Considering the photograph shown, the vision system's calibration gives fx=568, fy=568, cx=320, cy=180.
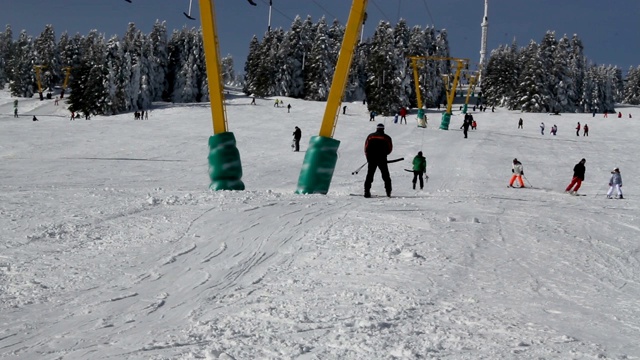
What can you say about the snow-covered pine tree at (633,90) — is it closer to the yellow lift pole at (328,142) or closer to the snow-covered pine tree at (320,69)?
the snow-covered pine tree at (320,69)

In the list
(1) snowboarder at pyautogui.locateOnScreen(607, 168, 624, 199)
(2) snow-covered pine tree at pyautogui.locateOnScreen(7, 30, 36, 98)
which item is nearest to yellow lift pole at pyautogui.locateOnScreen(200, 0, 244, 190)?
(1) snowboarder at pyautogui.locateOnScreen(607, 168, 624, 199)

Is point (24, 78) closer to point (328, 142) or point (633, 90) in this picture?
point (328, 142)

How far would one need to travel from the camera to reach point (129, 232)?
292 inches

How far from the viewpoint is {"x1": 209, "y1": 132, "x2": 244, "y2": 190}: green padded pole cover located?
555 inches

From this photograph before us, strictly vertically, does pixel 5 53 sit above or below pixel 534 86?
above

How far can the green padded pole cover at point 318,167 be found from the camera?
14117 millimetres

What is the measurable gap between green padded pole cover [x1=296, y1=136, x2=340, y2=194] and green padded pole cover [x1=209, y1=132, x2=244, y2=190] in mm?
1654

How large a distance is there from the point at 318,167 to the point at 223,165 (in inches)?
93.0

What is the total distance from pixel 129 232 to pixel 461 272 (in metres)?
4.22

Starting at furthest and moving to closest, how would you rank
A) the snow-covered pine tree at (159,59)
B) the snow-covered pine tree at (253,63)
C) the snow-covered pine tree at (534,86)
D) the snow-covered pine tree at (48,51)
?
the snow-covered pine tree at (48,51)
the snow-covered pine tree at (253,63)
the snow-covered pine tree at (159,59)
the snow-covered pine tree at (534,86)

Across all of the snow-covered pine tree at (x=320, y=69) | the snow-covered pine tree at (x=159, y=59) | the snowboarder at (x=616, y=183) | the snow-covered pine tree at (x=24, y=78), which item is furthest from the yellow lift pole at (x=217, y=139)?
the snow-covered pine tree at (x=24, y=78)

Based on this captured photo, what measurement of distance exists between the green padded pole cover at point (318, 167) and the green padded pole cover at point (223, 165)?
1654mm

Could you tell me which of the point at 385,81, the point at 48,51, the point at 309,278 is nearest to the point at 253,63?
the point at 385,81

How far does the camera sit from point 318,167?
14141 mm
